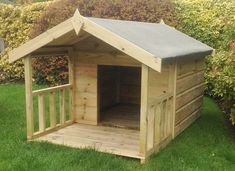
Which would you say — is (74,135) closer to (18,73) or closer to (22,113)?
(22,113)

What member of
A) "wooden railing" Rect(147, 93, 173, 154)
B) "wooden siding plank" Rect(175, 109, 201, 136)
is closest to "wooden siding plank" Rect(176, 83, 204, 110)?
"wooden siding plank" Rect(175, 109, 201, 136)

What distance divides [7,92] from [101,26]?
6249 millimetres

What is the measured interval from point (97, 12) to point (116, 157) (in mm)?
6011

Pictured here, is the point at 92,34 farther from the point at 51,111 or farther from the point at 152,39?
the point at 51,111

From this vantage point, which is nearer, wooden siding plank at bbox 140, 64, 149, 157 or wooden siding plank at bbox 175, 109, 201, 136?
wooden siding plank at bbox 140, 64, 149, 157

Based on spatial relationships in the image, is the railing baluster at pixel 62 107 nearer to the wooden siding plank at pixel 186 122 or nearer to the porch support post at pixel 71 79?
the porch support post at pixel 71 79

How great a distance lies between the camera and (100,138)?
7.31m

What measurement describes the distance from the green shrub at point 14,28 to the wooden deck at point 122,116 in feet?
14.8

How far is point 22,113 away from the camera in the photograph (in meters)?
9.12

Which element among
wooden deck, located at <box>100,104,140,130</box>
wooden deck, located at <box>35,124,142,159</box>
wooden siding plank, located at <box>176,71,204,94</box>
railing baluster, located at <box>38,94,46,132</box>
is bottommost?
wooden deck, located at <box>100,104,140,130</box>

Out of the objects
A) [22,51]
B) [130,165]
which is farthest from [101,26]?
[130,165]

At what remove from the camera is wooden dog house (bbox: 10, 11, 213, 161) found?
6.08m

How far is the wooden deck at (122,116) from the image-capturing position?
8.23m

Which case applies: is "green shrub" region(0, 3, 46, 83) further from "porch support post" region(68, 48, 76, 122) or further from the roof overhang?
the roof overhang
